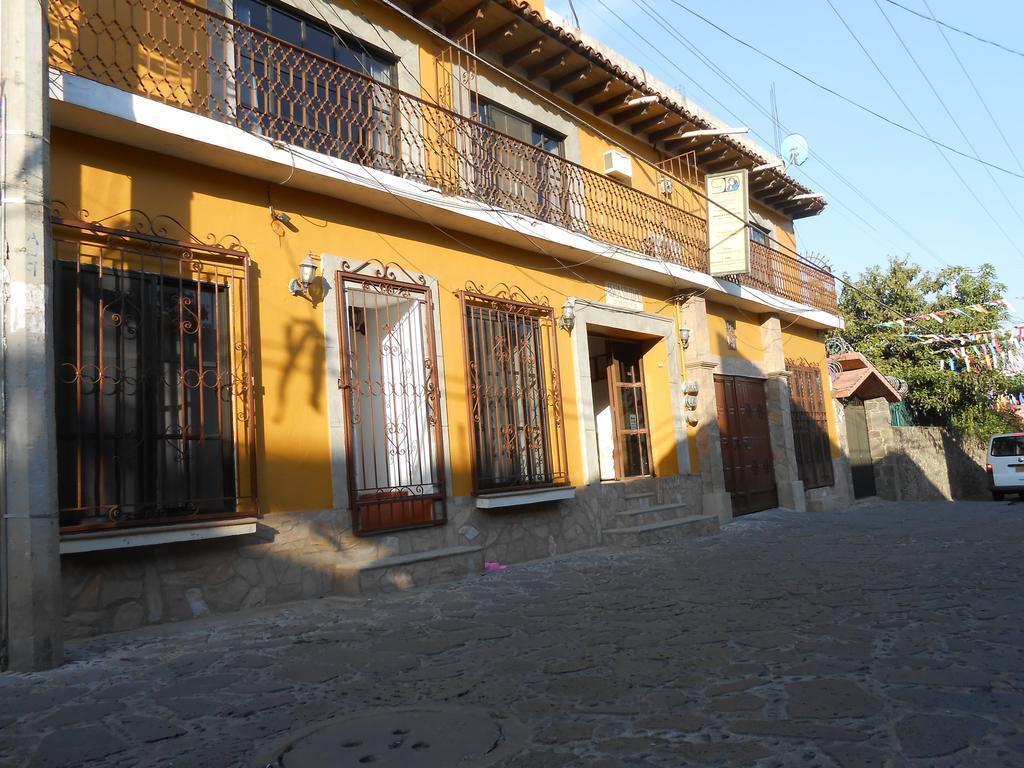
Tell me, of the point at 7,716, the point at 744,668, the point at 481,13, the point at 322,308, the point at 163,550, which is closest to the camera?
the point at 7,716

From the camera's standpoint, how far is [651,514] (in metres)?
10.6

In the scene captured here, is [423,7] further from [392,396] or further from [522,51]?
[392,396]

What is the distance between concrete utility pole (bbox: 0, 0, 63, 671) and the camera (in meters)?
4.30

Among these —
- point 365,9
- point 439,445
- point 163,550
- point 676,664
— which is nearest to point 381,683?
point 676,664

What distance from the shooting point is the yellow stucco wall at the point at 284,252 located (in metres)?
6.04

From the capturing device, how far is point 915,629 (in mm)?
4500

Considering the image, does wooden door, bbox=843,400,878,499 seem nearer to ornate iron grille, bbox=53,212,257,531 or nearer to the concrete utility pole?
ornate iron grille, bbox=53,212,257,531

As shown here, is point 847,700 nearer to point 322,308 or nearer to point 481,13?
point 322,308

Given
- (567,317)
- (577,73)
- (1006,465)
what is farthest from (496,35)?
(1006,465)

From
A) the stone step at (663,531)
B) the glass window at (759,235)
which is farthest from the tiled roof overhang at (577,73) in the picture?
the stone step at (663,531)

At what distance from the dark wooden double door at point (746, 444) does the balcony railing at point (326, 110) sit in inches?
103

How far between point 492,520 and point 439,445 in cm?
107

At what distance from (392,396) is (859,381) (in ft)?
41.9

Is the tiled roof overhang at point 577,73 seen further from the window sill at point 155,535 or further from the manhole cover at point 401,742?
the manhole cover at point 401,742
